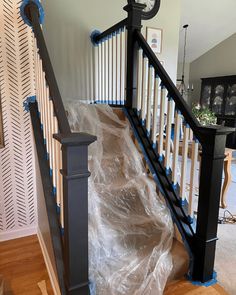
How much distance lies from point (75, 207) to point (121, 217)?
0.68 m

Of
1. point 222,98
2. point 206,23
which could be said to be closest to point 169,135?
point 206,23

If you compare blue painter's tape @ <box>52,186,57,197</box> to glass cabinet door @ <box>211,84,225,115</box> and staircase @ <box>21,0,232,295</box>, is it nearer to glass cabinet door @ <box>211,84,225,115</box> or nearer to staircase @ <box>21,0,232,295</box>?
staircase @ <box>21,0,232,295</box>

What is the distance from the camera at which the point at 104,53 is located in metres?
2.98

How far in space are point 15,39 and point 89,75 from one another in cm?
152

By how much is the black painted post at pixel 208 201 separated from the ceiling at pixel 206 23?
16.4ft

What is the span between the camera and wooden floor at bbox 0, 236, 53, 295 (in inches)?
59.9

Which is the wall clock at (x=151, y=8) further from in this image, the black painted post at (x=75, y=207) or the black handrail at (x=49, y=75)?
the black painted post at (x=75, y=207)

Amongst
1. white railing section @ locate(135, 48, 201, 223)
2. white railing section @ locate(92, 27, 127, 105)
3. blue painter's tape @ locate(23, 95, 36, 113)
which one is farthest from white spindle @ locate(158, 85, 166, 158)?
blue painter's tape @ locate(23, 95, 36, 113)

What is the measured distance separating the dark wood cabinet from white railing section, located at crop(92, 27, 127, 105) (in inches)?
192

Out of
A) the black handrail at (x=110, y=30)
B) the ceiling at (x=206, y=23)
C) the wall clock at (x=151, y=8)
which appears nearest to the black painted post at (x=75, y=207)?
the black handrail at (x=110, y=30)

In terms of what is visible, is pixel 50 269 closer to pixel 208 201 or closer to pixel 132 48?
pixel 208 201

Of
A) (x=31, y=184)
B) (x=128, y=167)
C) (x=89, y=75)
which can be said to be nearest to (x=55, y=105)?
(x=128, y=167)

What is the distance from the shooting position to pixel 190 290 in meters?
1.49

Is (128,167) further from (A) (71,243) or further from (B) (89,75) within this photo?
(B) (89,75)
